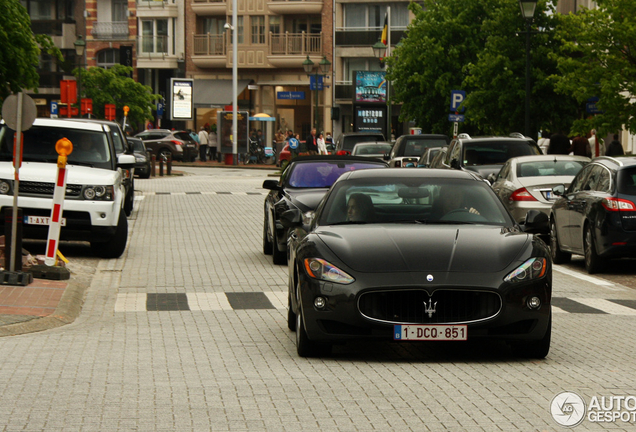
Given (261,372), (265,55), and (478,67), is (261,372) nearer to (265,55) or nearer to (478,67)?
(478,67)

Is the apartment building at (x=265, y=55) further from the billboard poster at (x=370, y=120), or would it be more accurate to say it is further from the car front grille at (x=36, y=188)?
the car front grille at (x=36, y=188)

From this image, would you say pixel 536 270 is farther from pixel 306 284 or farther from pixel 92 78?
pixel 92 78

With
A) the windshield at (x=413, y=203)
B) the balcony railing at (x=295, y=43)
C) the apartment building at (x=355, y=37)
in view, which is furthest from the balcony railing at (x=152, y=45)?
the windshield at (x=413, y=203)

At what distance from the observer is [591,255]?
15.1 m

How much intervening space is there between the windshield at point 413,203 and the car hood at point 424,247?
30cm

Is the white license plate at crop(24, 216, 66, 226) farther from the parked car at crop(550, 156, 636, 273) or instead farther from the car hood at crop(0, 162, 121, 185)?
the parked car at crop(550, 156, 636, 273)

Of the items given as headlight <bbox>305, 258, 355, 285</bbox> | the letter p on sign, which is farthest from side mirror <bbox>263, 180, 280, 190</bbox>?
the letter p on sign

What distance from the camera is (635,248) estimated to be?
1454 cm

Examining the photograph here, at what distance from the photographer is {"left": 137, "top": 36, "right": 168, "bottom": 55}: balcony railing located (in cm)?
7688

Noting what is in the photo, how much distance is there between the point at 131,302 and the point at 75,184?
175 inches

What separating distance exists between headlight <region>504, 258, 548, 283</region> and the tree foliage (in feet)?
89.6

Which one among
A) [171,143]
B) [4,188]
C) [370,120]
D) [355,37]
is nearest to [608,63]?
[4,188]

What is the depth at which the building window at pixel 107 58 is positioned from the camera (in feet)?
263

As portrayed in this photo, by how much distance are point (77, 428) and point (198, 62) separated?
6965 centimetres
